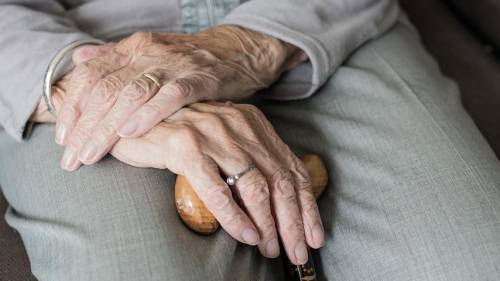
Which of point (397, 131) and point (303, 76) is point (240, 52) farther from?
point (397, 131)

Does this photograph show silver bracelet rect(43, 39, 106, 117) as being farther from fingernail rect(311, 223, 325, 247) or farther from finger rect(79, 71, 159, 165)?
fingernail rect(311, 223, 325, 247)

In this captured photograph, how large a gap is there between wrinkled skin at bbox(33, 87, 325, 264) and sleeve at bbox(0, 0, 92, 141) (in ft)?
0.52

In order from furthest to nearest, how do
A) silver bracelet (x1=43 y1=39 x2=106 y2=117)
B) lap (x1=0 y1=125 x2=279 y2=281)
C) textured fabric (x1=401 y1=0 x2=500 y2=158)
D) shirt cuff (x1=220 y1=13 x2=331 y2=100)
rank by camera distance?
textured fabric (x1=401 y1=0 x2=500 y2=158)
shirt cuff (x1=220 y1=13 x2=331 y2=100)
silver bracelet (x1=43 y1=39 x2=106 y2=117)
lap (x1=0 y1=125 x2=279 y2=281)

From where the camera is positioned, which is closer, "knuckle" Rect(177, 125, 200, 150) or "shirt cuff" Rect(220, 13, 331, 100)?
"knuckle" Rect(177, 125, 200, 150)

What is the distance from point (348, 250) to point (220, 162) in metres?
0.21

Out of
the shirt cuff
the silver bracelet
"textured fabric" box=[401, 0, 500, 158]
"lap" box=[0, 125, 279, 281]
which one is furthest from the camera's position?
"textured fabric" box=[401, 0, 500, 158]

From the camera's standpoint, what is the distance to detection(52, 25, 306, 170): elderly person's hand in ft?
2.22

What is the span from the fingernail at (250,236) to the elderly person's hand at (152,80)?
6.8 inches

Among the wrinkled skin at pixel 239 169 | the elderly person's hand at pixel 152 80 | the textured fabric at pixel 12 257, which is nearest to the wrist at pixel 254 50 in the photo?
the elderly person's hand at pixel 152 80

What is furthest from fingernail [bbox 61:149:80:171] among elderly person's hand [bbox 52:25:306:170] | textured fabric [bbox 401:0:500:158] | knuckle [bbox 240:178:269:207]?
textured fabric [bbox 401:0:500:158]

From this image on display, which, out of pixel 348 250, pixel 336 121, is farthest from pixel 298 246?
pixel 336 121

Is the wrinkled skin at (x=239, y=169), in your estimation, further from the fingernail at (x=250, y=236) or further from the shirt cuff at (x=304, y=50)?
the shirt cuff at (x=304, y=50)

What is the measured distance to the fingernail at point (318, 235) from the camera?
69 cm

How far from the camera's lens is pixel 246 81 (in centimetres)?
82
